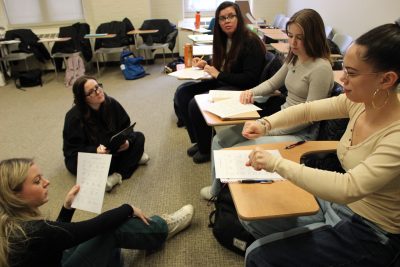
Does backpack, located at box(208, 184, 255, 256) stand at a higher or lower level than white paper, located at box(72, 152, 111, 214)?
lower

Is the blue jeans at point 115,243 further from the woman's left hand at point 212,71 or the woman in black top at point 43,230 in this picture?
the woman's left hand at point 212,71

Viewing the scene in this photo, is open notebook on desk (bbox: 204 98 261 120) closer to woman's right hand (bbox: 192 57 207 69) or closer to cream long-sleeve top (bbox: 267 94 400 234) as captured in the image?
cream long-sleeve top (bbox: 267 94 400 234)

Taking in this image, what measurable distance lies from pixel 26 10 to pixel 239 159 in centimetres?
599

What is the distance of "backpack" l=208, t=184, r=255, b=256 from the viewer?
1.56 meters

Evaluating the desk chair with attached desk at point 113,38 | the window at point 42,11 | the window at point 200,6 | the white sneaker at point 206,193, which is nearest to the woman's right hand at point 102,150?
the white sneaker at point 206,193

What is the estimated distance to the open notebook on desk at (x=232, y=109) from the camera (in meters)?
1.62

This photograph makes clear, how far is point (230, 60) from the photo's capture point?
94.4 inches

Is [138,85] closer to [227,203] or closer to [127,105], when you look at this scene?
[127,105]

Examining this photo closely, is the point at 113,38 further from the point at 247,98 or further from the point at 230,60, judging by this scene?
the point at 247,98

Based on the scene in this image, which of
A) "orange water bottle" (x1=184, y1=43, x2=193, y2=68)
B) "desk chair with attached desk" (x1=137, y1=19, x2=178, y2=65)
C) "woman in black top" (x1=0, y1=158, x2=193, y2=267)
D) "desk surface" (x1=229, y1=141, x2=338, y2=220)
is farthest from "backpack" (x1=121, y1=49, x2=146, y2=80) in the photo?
"desk surface" (x1=229, y1=141, x2=338, y2=220)

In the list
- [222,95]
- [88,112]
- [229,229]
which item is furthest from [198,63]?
[229,229]

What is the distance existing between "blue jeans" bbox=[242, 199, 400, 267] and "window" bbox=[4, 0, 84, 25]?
5908 millimetres

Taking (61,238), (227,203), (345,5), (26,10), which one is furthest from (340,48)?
(26,10)

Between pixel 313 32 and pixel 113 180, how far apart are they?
167 cm
